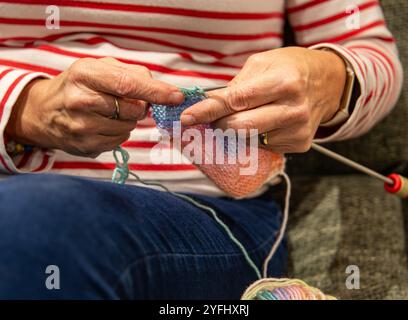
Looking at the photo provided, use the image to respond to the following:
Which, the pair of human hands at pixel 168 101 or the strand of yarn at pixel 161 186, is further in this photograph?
the strand of yarn at pixel 161 186

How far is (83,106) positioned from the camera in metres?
0.57

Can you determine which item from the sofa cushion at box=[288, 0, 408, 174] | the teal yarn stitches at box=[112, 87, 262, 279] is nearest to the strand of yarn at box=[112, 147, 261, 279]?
the teal yarn stitches at box=[112, 87, 262, 279]

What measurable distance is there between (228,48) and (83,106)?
9.4 inches

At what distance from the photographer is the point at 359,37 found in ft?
2.49

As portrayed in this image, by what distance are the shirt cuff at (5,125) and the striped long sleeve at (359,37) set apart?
360mm

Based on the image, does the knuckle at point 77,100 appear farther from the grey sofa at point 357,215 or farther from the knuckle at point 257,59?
the grey sofa at point 357,215

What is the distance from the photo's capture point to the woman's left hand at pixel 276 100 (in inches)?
21.3

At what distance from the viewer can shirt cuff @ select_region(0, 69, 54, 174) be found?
0.62m

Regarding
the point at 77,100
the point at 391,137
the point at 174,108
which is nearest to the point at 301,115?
the point at 174,108

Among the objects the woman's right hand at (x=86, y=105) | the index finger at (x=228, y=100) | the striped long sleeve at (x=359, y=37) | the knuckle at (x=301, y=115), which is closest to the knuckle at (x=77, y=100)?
the woman's right hand at (x=86, y=105)

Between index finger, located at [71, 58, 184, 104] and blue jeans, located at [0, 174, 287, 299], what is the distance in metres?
0.10

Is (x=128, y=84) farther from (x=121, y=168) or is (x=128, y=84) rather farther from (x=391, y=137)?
(x=391, y=137)

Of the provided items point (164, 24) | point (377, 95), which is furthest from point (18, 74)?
point (377, 95)

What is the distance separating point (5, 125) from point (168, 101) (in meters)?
0.21
